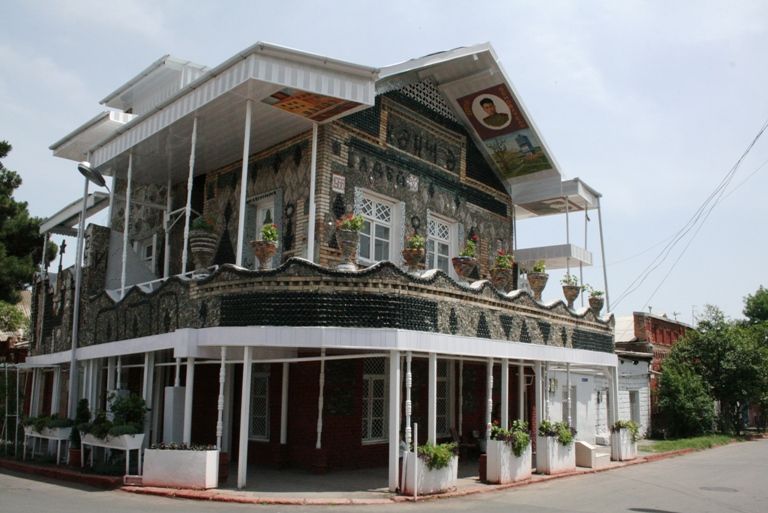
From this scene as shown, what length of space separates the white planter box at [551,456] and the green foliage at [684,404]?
523 inches

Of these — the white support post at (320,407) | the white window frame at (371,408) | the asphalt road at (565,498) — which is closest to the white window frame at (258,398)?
the white support post at (320,407)

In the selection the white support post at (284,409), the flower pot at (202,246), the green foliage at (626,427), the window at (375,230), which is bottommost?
the green foliage at (626,427)

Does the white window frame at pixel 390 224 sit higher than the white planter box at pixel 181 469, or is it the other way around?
the white window frame at pixel 390 224

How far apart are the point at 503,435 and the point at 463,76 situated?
9.15m

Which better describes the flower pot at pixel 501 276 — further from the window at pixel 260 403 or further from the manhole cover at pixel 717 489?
the manhole cover at pixel 717 489

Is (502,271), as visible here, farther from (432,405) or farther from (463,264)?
(432,405)

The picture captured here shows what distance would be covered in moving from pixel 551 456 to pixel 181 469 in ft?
25.3

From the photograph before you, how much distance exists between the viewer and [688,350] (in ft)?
95.6

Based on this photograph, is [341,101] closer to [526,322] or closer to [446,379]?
[526,322]

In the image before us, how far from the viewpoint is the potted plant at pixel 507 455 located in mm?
13141

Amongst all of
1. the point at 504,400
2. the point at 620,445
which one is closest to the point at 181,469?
the point at 504,400

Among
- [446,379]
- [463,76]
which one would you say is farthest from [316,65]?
[446,379]

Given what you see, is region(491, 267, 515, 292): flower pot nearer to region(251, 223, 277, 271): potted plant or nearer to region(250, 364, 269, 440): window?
region(250, 364, 269, 440): window

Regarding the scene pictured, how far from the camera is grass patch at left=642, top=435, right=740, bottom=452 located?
21.7m
